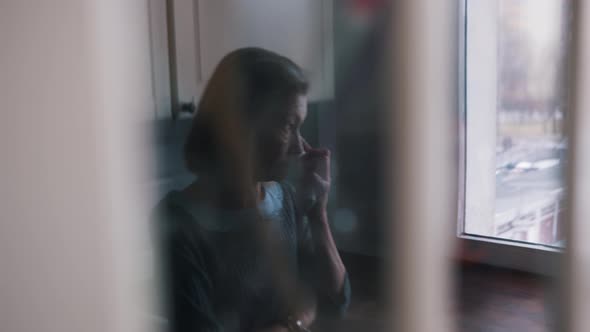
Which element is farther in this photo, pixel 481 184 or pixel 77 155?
pixel 481 184

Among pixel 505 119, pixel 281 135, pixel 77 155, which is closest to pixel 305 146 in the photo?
pixel 281 135

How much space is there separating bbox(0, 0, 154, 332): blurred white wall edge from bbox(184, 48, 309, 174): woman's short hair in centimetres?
14

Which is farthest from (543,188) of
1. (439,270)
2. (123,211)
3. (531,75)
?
(123,211)

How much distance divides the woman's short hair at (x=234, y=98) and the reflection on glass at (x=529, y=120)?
0.29 meters

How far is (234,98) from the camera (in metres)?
0.67

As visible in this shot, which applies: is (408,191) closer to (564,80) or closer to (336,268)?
(564,80)

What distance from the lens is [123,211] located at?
0.51 meters

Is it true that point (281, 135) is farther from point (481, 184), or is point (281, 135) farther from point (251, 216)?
point (481, 184)

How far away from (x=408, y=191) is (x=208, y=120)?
344mm

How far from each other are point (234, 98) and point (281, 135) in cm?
7

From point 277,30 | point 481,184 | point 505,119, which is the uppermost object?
point 277,30

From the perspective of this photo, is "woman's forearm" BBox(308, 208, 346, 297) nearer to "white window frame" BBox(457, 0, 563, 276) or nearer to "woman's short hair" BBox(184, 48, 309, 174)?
"woman's short hair" BBox(184, 48, 309, 174)

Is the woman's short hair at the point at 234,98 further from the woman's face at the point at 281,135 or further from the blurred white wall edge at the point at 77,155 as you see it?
the blurred white wall edge at the point at 77,155

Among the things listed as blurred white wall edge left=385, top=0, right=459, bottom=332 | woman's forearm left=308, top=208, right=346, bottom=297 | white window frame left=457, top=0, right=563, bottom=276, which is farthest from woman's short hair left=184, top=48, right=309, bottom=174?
white window frame left=457, top=0, right=563, bottom=276
